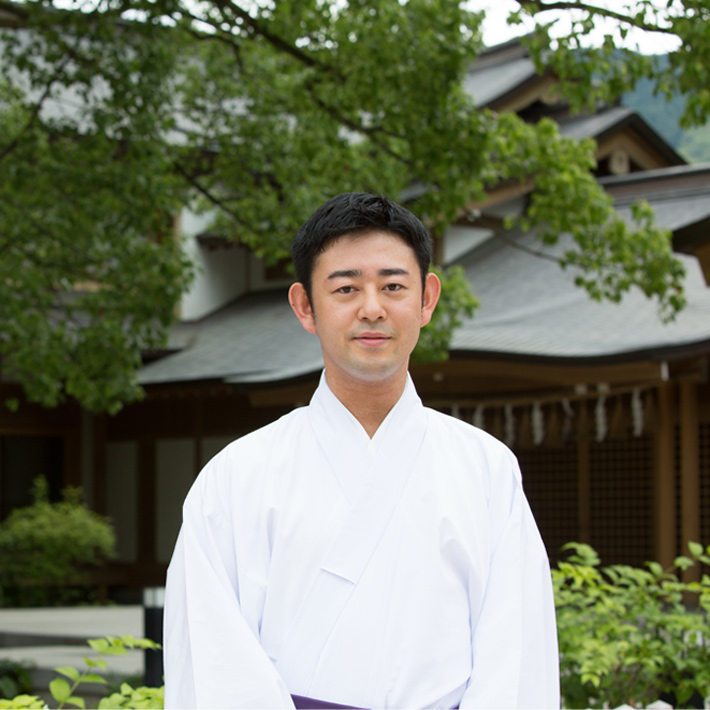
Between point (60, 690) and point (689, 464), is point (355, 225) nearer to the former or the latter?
point (60, 690)

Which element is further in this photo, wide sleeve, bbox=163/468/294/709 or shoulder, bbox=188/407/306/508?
shoulder, bbox=188/407/306/508

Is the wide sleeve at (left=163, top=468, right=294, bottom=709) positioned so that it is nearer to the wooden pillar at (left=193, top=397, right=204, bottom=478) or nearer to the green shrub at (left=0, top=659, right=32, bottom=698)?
the green shrub at (left=0, top=659, right=32, bottom=698)

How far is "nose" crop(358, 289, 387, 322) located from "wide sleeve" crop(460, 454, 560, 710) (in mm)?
441

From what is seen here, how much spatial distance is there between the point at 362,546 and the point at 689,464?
8633mm

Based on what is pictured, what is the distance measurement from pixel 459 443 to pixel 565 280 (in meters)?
10.5

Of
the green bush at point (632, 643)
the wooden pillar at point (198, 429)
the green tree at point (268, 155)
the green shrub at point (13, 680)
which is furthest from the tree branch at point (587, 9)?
the wooden pillar at point (198, 429)

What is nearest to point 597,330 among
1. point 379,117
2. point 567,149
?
point 567,149

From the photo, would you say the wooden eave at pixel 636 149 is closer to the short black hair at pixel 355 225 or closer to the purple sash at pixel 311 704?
the short black hair at pixel 355 225

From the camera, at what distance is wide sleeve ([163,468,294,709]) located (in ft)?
6.35

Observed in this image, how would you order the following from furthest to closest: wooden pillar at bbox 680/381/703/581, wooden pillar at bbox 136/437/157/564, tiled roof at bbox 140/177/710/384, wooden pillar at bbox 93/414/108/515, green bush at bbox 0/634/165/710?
wooden pillar at bbox 93/414/108/515, wooden pillar at bbox 136/437/157/564, wooden pillar at bbox 680/381/703/581, tiled roof at bbox 140/177/710/384, green bush at bbox 0/634/165/710

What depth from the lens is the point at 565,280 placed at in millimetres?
12406

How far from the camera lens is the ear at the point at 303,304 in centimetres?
221

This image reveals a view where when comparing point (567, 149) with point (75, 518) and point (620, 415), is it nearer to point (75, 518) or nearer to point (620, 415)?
point (620, 415)

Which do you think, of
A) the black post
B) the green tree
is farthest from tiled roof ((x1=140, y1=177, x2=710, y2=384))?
the black post
